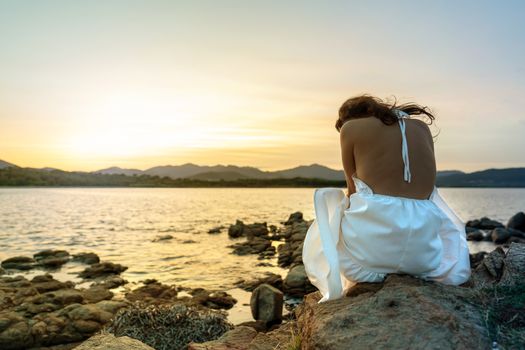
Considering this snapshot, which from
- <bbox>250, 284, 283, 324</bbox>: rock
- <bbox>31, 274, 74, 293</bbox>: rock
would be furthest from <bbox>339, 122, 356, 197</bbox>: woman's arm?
<bbox>31, 274, 74, 293</bbox>: rock

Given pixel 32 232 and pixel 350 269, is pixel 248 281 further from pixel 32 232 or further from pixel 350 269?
pixel 32 232

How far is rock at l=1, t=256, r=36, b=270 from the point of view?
647 inches

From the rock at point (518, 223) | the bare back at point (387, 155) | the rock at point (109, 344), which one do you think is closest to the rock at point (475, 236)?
the rock at point (518, 223)

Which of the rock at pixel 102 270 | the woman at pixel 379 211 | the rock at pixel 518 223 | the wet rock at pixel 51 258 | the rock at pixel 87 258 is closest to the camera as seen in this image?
the woman at pixel 379 211

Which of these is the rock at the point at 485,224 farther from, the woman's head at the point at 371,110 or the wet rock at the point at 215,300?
the woman's head at the point at 371,110

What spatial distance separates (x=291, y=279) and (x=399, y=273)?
821 cm

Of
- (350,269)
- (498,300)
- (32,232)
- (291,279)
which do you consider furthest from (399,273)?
(32,232)

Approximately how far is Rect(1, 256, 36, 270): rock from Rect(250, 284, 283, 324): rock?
10.5 metres

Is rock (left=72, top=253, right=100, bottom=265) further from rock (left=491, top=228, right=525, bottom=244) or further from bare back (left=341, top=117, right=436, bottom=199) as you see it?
rock (left=491, top=228, right=525, bottom=244)

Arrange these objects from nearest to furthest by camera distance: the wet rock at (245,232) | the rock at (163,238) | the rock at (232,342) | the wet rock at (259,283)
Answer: the rock at (232,342) < the wet rock at (259,283) < the rock at (163,238) < the wet rock at (245,232)

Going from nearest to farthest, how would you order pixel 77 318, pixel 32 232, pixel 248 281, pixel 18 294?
pixel 77 318 < pixel 18 294 < pixel 248 281 < pixel 32 232

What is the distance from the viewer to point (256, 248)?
22.0 m

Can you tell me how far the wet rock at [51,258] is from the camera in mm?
17203

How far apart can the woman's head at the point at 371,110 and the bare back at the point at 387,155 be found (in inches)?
3.2
